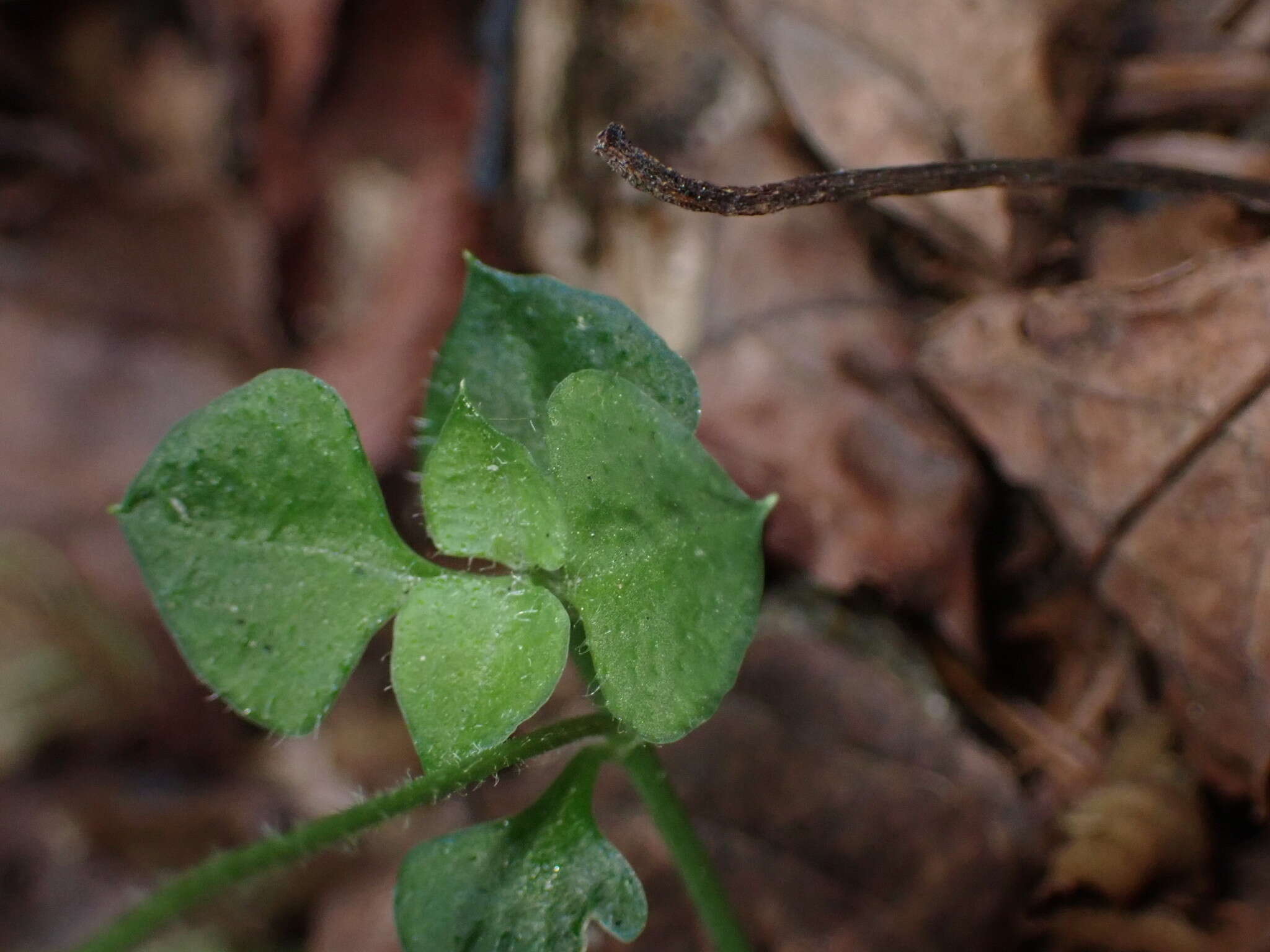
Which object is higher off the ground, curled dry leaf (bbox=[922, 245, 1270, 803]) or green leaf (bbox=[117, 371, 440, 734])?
curled dry leaf (bbox=[922, 245, 1270, 803])

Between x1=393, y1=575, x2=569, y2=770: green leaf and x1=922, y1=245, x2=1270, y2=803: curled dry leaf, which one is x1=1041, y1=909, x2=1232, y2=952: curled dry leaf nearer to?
x1=922, y1=245, x2=1270, y2=803: curled dry leaf

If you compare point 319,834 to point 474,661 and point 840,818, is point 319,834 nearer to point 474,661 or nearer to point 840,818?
point 474,661

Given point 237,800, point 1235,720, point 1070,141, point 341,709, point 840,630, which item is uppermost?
point 1070,141

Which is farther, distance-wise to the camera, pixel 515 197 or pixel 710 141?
pixel 515 197

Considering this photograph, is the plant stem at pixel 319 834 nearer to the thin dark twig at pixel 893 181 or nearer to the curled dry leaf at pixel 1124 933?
the thin dark twig at pixel 893 181

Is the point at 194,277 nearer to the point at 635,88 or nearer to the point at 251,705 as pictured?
the point at 635,88

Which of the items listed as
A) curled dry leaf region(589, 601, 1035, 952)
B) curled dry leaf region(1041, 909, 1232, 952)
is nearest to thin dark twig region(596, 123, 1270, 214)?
curled dry leaf region(589, 601, 1035, 952)

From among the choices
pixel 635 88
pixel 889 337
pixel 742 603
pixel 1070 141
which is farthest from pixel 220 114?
pixel 742 603

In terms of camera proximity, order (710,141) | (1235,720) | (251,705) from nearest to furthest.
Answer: (251,705) → (1235,720) → (710,141)
